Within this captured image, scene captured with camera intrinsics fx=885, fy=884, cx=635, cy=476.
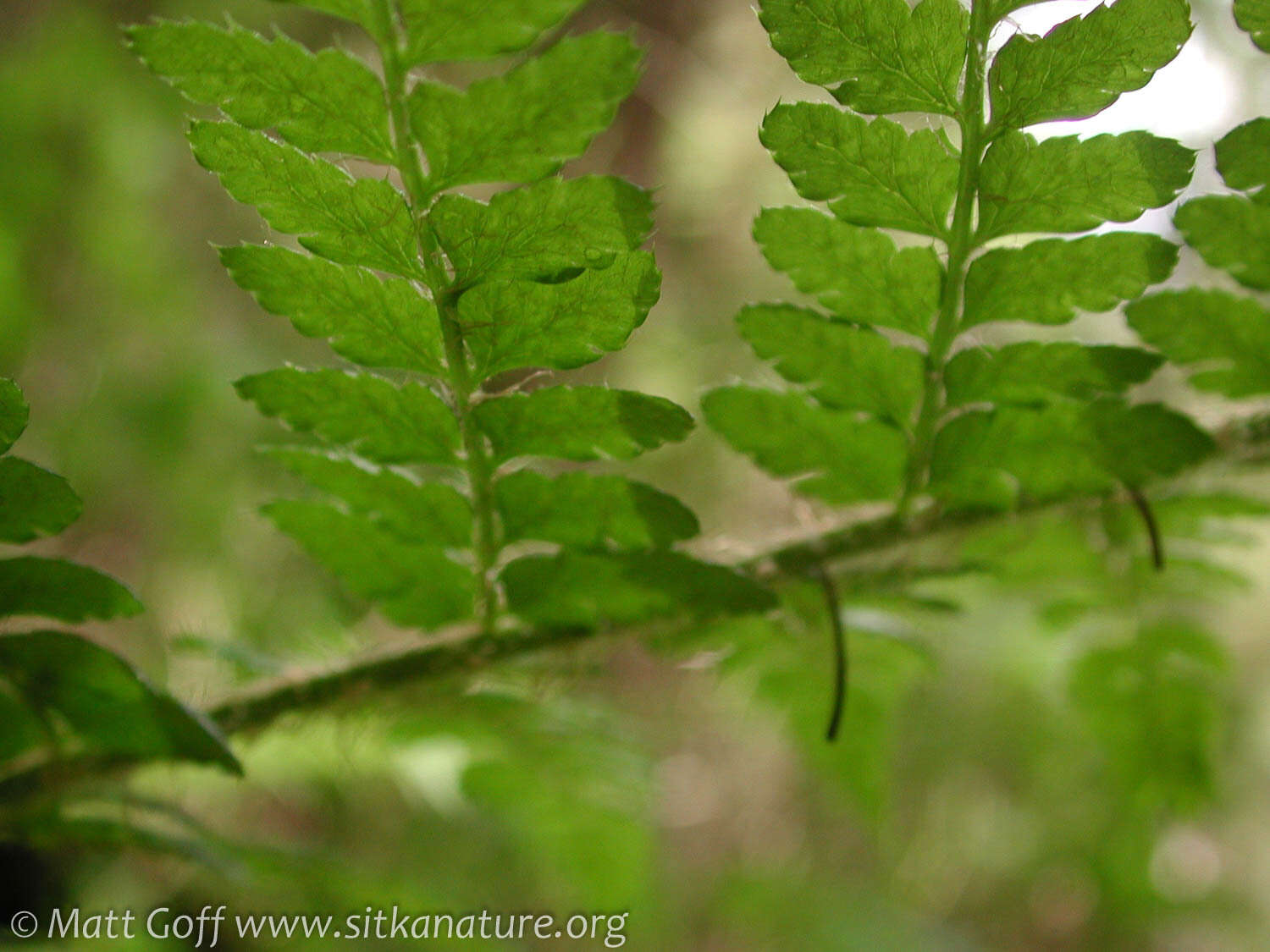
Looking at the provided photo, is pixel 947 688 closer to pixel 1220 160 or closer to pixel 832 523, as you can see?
pixel 832 523

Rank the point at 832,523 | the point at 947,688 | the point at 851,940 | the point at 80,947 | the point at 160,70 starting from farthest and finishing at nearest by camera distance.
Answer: the point at 947,688 < the point at 851,940 < the point at 80,947 < the point at 832,523 < the point at 160,70

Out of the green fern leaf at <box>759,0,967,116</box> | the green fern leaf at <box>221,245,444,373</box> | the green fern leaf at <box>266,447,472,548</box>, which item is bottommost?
the green fern leaf at <box>266,447,472,548</box>

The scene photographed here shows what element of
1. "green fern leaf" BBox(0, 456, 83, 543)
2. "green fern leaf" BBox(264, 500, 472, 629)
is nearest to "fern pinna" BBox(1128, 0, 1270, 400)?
"green fern leaf" BBox(264, 500, 472, 629)

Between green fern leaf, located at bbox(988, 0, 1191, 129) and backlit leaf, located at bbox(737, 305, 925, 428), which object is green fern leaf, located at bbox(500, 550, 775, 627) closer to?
backlit leaf, located at bbox(737, 305, 925, 428)

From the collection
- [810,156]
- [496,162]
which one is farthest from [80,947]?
[810,156]

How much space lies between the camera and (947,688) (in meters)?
2.02

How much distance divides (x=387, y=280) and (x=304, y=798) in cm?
147

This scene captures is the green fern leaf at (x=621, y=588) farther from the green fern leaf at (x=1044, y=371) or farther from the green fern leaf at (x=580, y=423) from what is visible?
the green fern leaf at (x=1044, y=371)

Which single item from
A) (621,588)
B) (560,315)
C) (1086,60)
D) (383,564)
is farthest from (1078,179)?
(383,564)

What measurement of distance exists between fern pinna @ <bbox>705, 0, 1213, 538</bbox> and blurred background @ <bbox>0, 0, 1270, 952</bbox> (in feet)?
0.27

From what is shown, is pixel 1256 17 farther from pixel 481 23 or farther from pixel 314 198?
pixel 314 198

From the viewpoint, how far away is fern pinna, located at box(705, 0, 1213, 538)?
0.51 m

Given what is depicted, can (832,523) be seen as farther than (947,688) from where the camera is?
No

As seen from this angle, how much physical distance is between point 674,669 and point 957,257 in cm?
77
